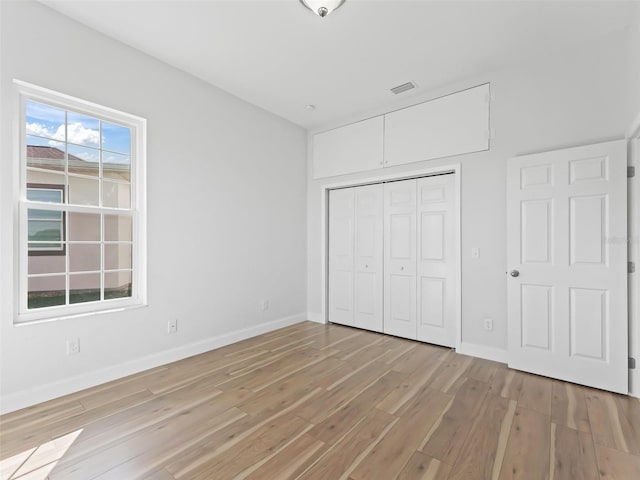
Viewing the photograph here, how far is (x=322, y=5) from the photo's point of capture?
2.26 m

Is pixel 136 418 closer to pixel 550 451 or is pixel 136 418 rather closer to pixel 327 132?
pixel 550 451

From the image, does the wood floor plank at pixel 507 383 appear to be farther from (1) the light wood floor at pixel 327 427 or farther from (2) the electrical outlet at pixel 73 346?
(2) the electrical outlet at pixel 73 346

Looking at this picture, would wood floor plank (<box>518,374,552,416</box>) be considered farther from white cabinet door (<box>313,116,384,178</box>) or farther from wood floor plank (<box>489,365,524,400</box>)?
white cabinet door (<box>313,116,384,178</box>)

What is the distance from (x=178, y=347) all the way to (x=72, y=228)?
1.55 m

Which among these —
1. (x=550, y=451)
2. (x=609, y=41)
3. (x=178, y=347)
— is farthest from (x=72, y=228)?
(x=609, y=41)

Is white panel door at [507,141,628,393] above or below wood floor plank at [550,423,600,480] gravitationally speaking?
above

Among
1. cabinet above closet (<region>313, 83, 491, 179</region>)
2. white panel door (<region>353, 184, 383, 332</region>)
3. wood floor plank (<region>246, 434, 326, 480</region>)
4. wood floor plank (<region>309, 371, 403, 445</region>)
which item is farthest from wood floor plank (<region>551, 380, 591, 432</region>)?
cabinet above closet (<region>313, 83, 491, 179</region>)

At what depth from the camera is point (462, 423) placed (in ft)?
7.00

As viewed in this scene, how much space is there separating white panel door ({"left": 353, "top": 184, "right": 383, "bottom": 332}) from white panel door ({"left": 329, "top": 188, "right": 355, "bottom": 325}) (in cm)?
10

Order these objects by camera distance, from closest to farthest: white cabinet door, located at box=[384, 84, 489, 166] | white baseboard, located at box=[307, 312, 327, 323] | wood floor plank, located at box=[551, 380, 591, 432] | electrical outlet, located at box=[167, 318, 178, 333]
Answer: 1. wood floor plank, located at box=[551, 380, 591, 432]
2. electrical outlet, located at box=[167, 318, 178, 333]
3. white cabinet door, located at box=[384, 84, 489, 166]
4. white baseboard, located at box=[307, 312, 327, 323]

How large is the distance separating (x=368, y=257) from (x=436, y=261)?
3.22 ft

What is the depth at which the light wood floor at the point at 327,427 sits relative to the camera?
1.71m

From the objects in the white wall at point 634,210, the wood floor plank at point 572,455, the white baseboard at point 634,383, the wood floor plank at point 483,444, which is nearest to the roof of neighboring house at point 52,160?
the wood floor plank at point 483,444

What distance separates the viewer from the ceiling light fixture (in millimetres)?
2252
